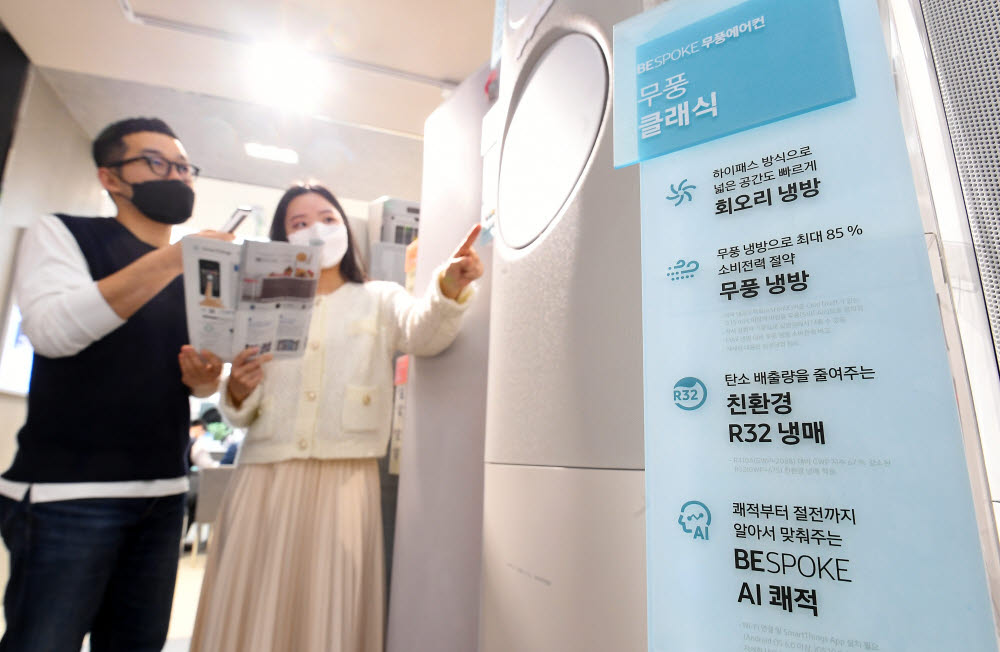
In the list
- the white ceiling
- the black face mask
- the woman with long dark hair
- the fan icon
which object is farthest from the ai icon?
the white ceiling

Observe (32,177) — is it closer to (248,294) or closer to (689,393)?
(248,294)

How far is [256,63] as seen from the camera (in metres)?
2.30

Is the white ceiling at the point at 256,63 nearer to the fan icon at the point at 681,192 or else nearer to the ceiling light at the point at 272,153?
the ceiling light at the point at 272,153

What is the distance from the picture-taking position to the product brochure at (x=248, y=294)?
107cm

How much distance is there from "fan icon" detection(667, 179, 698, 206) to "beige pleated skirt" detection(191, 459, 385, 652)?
0.93 meters

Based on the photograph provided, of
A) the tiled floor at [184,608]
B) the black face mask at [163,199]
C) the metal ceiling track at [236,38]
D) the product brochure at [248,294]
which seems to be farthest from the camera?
the metal ceiling track at [236,38]

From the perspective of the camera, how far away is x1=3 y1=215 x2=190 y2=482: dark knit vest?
105 centimetres

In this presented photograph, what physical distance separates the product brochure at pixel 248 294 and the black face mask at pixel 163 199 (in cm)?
23

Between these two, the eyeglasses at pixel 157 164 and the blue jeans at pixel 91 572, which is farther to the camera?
the eyeglasses at pixel 157 164

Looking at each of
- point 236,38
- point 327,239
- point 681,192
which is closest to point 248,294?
point 327,239

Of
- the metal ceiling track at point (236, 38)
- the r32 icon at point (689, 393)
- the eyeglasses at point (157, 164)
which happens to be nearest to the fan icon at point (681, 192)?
the r32 icon at point (689, 393)

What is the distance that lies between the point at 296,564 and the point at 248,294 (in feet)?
1.77

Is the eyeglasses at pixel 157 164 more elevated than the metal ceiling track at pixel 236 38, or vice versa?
the metal ceiling track at pixel 236 38

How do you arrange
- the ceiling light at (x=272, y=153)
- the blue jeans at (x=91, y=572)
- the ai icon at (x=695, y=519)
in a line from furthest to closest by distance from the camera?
the ceiling light at (x=272, y=153) → the blue jeans at (x=91, y=572) → the ai icon at (x=695, y=519)
